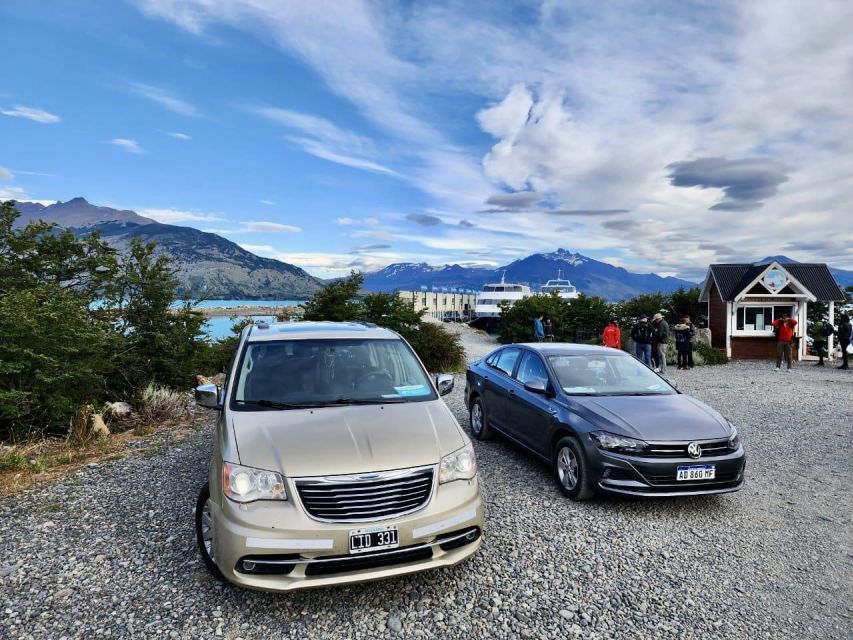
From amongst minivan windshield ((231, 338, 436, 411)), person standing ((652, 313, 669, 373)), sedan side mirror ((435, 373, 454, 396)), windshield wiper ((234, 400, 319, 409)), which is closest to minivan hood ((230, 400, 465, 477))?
windshield wiper ((234, 400, 319, 409))

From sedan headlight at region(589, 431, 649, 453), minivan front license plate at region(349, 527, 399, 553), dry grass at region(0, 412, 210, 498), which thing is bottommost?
dry grass at region(0, 412, 210, 498)

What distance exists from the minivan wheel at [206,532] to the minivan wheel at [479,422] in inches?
173

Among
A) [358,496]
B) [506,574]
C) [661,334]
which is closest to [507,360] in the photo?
[506,574]

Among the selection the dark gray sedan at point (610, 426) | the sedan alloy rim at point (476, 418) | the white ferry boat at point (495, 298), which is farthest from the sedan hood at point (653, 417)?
the white ferry boat at point (495, 298)

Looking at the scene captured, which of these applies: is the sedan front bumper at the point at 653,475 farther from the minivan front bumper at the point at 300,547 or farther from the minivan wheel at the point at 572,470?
the minivan front bumper at the point at 300,547

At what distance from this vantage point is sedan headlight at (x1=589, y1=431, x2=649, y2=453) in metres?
4.72

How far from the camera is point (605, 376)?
6113mm

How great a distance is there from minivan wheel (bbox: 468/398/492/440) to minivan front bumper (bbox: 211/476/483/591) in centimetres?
A: 418

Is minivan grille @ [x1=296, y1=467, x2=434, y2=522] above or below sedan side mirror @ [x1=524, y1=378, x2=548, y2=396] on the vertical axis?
below

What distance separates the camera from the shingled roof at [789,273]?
2112 centimetres

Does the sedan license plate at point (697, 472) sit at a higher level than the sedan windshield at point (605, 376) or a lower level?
lower

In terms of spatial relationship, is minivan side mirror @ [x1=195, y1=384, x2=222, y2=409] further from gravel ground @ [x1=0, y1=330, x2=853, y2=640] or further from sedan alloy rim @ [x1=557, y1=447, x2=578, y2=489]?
sedan alloy rim @ [x1=557, y1=447, x2=578, y2=489]

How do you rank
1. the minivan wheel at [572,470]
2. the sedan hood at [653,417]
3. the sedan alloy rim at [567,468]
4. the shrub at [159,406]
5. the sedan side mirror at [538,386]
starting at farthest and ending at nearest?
the shrub at [159,406], the sedan side mirror at [538,386], the sedan alloy rim at [567,468], the minivan wheel at [572,470], the sedan hood at [653,417]

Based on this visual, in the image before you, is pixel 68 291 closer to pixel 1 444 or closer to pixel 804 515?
pixel 1 444
